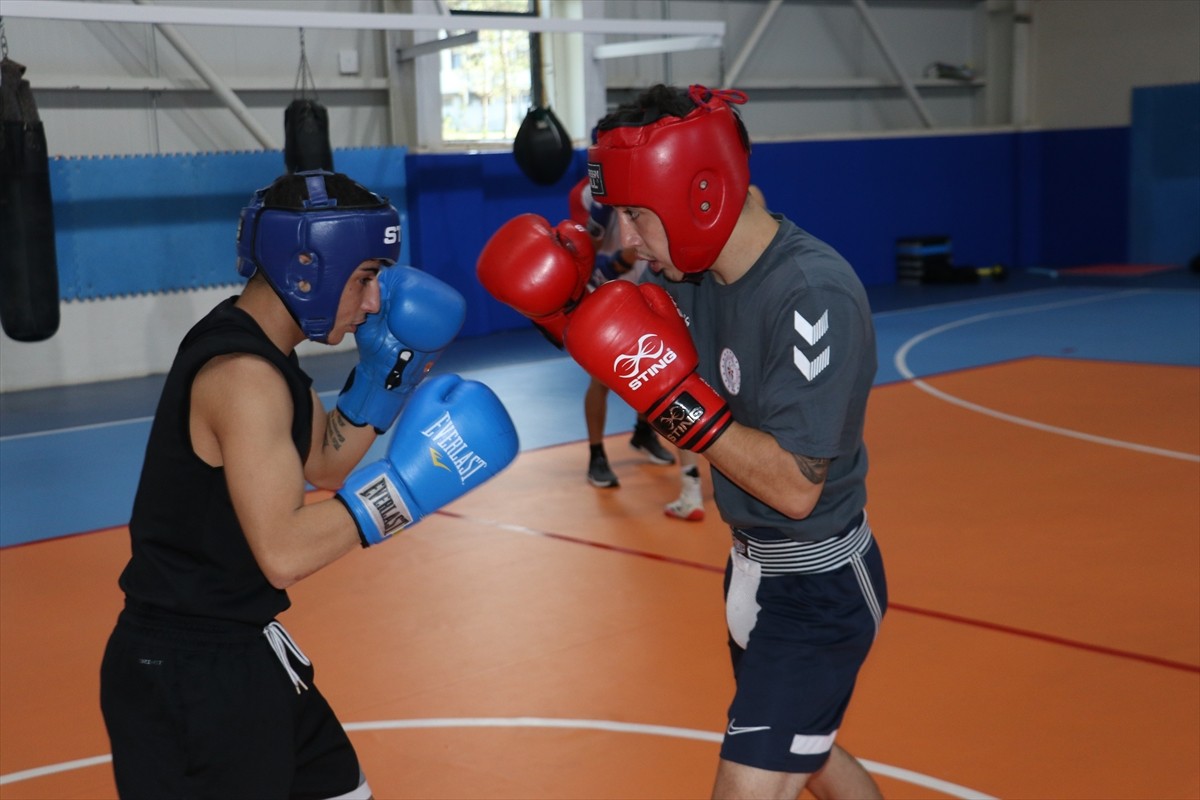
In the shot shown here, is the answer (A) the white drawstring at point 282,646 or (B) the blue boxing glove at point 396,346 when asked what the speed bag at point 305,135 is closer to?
(B) the blue boxing glove at point 396,346

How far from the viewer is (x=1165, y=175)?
14.9 metres

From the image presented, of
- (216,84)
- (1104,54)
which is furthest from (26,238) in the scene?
(1104,54)

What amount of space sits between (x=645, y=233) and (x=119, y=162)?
807 cm

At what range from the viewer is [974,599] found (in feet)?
13.9

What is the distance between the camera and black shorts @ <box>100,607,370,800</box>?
1.98 m

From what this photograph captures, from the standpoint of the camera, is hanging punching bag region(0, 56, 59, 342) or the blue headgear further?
hanging punching bag region(0, 56, 59, 342)

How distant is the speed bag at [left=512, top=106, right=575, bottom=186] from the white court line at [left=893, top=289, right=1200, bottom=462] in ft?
9.02

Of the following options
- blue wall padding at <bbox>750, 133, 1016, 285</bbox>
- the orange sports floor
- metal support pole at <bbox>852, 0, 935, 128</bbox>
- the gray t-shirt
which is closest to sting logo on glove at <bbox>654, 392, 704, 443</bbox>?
the gray t-shirt

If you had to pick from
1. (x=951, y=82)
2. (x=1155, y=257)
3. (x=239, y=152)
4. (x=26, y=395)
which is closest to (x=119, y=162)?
(x=239, y=152)

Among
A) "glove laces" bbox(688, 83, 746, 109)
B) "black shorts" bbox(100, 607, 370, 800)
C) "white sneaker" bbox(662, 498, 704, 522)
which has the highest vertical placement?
"glove laces" bbox(688, 83, 746, 109)

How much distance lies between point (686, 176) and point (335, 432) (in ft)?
2.73

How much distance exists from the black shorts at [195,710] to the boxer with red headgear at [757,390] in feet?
2.42

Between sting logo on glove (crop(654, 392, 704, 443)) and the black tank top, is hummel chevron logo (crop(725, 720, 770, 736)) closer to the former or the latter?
sting logo on glove (crop(654, 392, 704, 443))

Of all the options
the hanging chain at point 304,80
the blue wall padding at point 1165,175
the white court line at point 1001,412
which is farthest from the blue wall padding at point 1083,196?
the hanging chain at point 304,80
